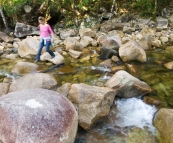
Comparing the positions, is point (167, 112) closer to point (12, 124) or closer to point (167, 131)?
point (167, 131)

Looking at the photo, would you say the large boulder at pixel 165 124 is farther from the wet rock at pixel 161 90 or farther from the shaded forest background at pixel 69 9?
the shaded forest background at pixel 69 9

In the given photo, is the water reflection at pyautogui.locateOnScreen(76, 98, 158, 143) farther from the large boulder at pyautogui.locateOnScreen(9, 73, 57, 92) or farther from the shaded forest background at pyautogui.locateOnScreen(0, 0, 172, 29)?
the shaded forest background at pyautogui.locateOnScreen(0, 0, 172, 29)

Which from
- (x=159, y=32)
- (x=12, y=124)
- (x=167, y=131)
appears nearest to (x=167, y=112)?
(x=167, y=131)

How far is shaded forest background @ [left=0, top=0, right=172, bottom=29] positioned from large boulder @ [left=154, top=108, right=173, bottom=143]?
9.88 metres

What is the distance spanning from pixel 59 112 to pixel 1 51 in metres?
6.36

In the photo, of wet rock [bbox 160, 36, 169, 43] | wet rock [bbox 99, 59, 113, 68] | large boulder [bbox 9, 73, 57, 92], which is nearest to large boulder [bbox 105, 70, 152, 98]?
large boulder [bbox 9, 73, 57, 92]

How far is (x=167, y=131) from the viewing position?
3.12 m

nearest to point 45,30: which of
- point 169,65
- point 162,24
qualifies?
point 169,65

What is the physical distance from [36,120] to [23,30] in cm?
935

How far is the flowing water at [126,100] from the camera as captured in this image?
3330 mm

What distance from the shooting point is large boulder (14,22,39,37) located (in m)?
10.8

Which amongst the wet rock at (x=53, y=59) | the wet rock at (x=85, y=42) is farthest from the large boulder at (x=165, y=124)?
the wet rock at (x=85, y=42)

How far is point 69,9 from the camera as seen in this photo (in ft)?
41.8

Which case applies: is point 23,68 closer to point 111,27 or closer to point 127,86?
point 127,86
